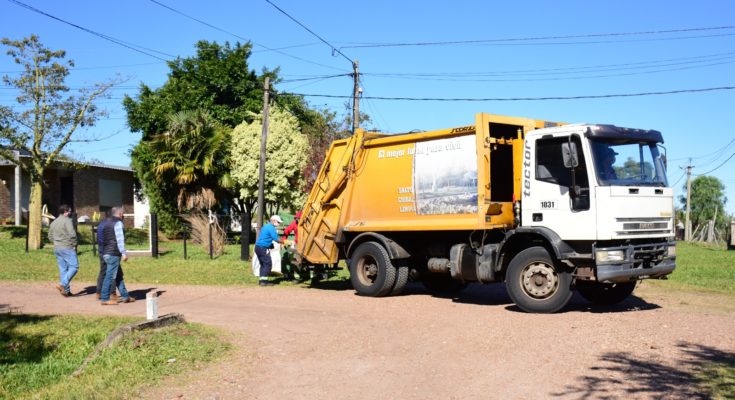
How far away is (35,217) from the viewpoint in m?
24.6

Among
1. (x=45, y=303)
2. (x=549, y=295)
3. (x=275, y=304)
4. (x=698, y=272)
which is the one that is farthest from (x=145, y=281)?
(x=698, y=272)

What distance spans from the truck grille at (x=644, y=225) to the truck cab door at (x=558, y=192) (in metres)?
0.47

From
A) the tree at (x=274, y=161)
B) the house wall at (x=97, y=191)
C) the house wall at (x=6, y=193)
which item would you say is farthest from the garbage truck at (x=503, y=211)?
the house wall at (x=97, y=191)

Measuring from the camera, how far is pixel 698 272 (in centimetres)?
1853

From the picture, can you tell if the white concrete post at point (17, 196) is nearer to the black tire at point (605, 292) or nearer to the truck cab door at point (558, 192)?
the truck cab door at point (558, 192)

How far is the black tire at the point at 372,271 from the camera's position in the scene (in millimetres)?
13492

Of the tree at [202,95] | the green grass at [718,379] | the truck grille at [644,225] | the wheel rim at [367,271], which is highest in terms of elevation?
the tree at [202,95]

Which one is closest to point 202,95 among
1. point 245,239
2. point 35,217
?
point 35,217

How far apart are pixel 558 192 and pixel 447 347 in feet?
11.5

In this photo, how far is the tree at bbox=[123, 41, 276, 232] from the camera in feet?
117

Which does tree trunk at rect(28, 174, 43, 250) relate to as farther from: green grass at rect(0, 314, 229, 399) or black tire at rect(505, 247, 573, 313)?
black tire at rect(505, 247, 573, 313)

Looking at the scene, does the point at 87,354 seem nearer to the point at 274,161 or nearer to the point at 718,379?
the point at 718,379

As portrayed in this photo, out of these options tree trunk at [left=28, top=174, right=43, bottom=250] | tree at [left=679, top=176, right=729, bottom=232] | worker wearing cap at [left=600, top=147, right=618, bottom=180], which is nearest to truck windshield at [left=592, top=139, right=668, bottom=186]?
worker wearing cap at [left=600, top=147, right=618, bottom=180]

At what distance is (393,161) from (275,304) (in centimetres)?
343
